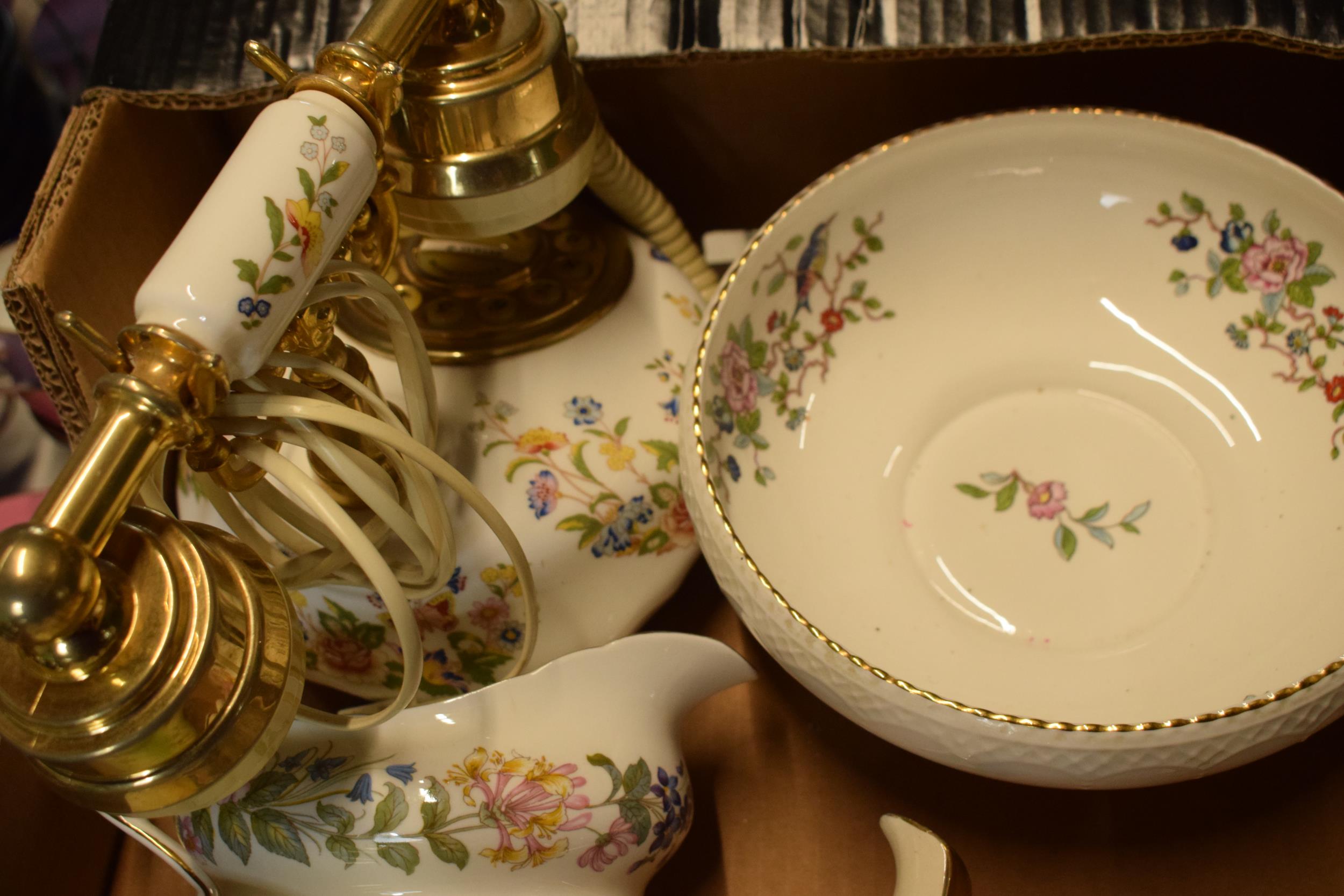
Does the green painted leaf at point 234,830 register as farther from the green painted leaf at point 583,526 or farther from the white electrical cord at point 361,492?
the green painted leaf at point 583,526

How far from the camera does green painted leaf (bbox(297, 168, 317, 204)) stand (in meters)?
0.30

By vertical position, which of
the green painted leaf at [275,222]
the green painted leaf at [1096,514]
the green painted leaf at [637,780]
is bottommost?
the green painted leaf at [637,780]

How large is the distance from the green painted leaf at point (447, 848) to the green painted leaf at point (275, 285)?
19 cm

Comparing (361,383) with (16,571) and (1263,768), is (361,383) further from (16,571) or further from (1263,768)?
(1263,768)

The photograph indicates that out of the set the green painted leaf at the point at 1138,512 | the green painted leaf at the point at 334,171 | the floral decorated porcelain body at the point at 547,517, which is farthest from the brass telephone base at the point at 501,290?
the green painted leaf at the point at 1138,512

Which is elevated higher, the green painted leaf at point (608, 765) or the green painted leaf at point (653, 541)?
the green painted leaf at point (653, 541)

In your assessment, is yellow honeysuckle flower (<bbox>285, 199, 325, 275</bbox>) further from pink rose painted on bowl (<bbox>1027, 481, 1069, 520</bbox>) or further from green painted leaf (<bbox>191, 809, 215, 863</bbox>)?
pink rose painted on bowl (<bbox>1027, 481, 1069, 520</bbox>)

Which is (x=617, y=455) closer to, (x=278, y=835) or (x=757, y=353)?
(x=757, y=353)

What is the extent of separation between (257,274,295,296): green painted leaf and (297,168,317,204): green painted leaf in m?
0.02

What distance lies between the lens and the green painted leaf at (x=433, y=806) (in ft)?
1.16

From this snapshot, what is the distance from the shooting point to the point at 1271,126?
1.65 feet

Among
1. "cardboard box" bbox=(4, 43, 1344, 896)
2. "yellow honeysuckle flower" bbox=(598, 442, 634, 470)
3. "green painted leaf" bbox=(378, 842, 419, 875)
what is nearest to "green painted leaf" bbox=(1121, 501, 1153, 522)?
"cardboard box" bbox=(4, 43, 1344, 896)

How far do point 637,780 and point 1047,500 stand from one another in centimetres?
22

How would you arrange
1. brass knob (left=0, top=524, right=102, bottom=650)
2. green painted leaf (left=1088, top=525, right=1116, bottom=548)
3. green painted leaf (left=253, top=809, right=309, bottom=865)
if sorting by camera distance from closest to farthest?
brass knob (left=0, top=524, right=102, bottom=650) → green painted leaf (left=253, top=809, right=309, bottom=865) → green painted leaf (left=1088, top=525, right=1116, bottom=548)
